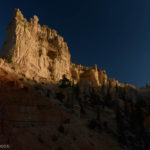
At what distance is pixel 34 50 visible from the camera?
94.6 ft

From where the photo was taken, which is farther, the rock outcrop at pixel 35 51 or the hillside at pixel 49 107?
the rock outcrop at pixel 35 51

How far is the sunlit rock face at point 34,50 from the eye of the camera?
970 inches

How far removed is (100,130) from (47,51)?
2196 centimetres

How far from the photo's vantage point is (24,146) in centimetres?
876

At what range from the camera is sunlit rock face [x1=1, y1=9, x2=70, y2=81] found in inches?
970

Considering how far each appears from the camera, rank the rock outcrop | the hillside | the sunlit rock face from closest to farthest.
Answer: the hillside < the rock outcrop < the sunlit rock face

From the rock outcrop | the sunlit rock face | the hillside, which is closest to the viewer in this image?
the hillside

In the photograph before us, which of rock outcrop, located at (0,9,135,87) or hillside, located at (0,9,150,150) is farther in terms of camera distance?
rock outcrop, located at (0,9,135,87)

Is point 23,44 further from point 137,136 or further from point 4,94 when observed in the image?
point 137,136

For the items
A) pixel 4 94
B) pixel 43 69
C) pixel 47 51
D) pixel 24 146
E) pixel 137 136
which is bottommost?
pixel 137 136

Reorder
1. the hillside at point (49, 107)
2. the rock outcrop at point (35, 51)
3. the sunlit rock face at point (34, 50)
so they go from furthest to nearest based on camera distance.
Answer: the sunlit rock face at point (34, 50)
the rock outcrop at point (35, 51)
the hillside at point (49, 107)

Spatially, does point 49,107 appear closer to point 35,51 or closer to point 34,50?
point 34,50

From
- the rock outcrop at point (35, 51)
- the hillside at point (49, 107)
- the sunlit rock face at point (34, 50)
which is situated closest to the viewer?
the hillside at point (49, 107)

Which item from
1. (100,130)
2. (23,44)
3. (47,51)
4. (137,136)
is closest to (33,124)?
(100,130)
